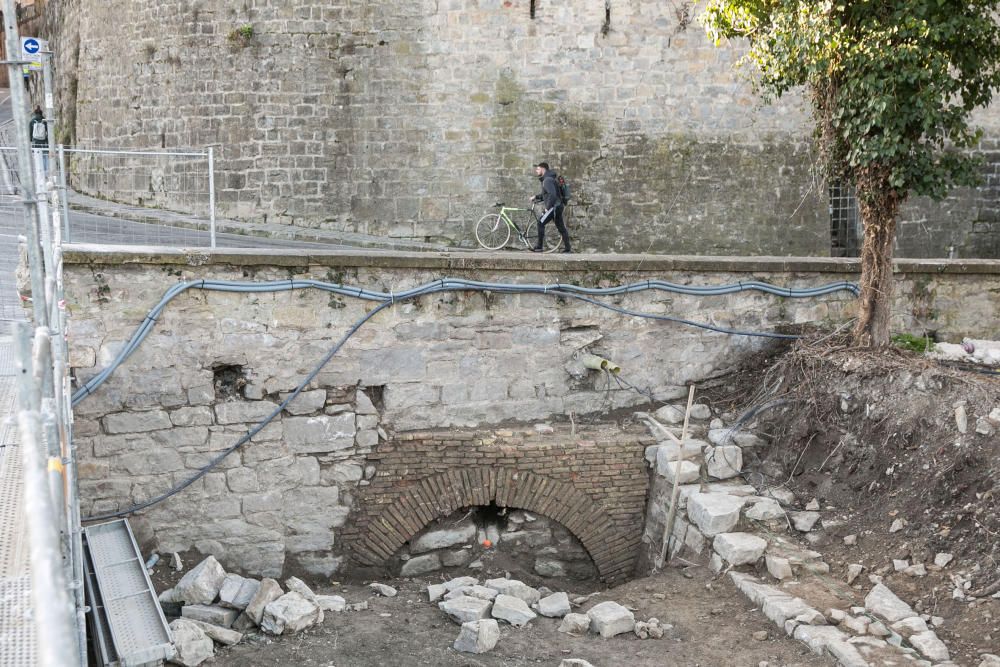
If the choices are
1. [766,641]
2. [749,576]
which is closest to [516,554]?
[749,576]

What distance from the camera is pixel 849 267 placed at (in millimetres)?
9727

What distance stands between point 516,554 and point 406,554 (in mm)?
1042

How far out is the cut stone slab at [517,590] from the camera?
301 inches

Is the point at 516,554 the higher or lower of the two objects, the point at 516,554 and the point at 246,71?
the lower

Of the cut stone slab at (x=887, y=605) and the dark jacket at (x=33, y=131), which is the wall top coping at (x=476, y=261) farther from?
the dark jacket at (x=33, y=131)

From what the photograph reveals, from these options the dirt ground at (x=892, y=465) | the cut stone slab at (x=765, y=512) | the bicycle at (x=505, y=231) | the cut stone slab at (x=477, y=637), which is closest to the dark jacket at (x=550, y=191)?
the bicycle at (x=505, y=231)

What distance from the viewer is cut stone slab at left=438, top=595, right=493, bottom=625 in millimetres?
7047

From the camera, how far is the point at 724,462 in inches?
334

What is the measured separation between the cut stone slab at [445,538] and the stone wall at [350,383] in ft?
0.59

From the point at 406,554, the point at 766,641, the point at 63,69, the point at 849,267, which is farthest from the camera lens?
the point at 63,69

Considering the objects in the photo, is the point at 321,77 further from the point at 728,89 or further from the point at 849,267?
the point at 849,267

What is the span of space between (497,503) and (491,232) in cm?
746

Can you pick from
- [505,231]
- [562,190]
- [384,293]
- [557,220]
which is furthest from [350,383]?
[505,231]

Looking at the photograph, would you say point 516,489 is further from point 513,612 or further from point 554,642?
point 554,642
